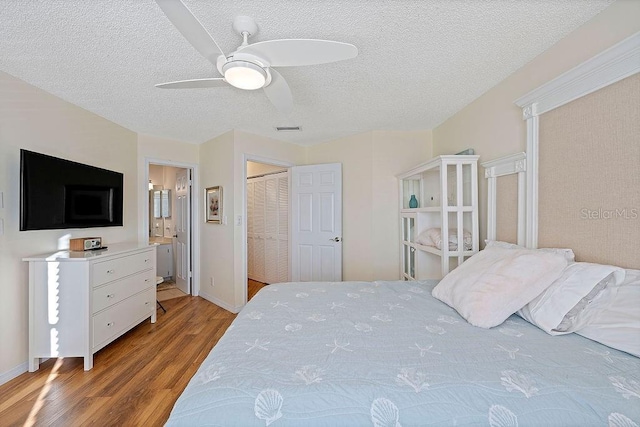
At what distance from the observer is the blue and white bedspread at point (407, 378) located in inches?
28.7

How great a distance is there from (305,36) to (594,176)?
1.74m

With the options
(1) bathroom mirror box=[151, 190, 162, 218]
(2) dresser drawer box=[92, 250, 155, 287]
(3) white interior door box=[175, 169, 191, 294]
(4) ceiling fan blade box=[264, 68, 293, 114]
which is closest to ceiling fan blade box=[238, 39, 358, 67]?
(4) ceiling fan blade box=[264, 68, 293, 114]

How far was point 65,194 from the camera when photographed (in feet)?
7.45

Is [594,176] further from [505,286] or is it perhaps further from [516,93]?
[516,93]

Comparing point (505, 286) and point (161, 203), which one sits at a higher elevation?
point (161, 203)

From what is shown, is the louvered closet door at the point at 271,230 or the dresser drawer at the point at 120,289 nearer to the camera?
the dresser drawer at the point at 120,289

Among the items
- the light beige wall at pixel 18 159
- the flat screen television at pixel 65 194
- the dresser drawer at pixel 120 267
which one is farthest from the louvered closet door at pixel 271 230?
the light beige wall at pixel 18 159

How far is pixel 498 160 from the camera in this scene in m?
2.00

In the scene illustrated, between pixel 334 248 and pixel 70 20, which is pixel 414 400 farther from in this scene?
pixel 334 248

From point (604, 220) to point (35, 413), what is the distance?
340 centimetres

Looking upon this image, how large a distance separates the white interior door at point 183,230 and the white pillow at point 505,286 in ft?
12.2

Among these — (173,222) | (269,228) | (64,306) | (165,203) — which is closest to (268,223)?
(269,228)

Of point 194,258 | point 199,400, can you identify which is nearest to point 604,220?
point 199,400

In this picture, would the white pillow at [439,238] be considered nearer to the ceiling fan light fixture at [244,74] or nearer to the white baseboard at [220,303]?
the ceiling fan light fixture at [244,74]
